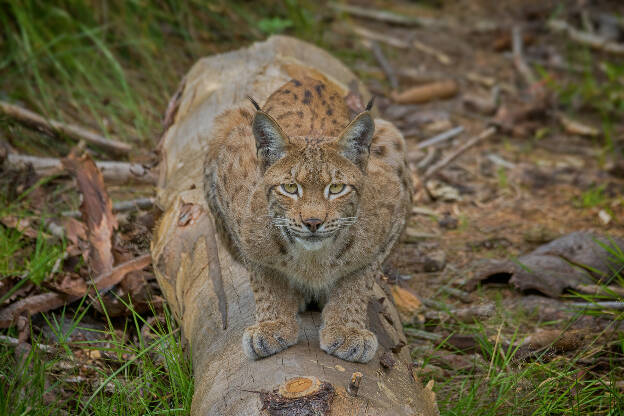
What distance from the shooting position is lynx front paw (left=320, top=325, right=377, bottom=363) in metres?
3.49

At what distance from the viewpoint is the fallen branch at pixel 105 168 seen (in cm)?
618

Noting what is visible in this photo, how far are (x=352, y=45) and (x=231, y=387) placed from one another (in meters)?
7.21

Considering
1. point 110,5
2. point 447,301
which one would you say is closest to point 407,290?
point 447,301

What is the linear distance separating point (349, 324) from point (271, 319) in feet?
1.38

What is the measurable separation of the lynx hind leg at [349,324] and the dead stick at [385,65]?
18.5 ft

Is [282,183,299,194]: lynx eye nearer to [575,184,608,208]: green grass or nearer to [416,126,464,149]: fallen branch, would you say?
[575,184,608,208]: green grass

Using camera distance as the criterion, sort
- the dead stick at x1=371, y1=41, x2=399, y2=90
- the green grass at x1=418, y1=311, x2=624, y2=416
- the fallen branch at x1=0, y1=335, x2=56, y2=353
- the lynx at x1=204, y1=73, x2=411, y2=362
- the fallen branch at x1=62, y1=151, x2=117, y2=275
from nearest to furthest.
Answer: the lynx at x1=204, y1=73, x2=411, y2=362
the green grass at x1=418, y1=311, x2=624, y2=416
the fallen branch at x1=0, y1=335, x2=56, y2=353
the fallen branch at x1=62, y1=151, x2=117, y2=275
the dead stick at x1=371, y1=41, x2=399, y2=90

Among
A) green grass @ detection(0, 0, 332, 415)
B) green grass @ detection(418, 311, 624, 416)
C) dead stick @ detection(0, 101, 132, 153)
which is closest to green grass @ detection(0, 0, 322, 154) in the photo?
green grass @ detection(0, 0, 332, 415)

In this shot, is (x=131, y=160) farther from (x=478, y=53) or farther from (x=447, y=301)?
(x=478, y=53)

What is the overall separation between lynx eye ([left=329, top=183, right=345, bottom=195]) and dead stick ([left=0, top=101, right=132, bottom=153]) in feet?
12.0

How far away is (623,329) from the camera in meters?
4.48

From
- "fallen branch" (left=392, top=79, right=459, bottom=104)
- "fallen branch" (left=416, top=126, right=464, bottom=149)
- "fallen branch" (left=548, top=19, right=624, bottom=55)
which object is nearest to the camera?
"fallen branch" (left=416, top=126, right=464, bottom=149)

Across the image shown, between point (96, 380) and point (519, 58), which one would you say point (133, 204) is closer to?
point (96, 380)

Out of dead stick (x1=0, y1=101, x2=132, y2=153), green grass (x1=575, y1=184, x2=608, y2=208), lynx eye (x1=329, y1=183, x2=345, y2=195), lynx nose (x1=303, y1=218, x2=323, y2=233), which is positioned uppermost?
lynx eye (x1=329, y1=183, x2=345, y2=195)
